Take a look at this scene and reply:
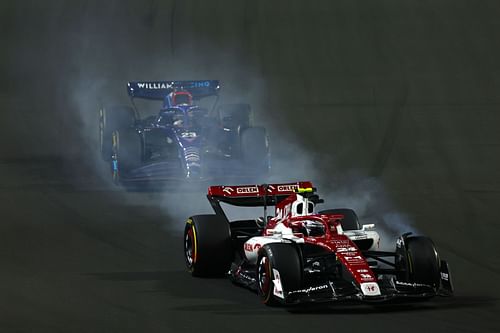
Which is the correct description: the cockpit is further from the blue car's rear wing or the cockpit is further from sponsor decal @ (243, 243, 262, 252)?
the blue car's rear wing

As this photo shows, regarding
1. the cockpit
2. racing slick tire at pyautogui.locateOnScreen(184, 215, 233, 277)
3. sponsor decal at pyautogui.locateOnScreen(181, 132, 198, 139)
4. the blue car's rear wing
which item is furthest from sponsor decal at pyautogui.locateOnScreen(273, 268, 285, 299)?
the blue car's rear wing

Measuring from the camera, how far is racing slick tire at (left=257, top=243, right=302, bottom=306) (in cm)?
1227

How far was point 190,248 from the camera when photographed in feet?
48.8

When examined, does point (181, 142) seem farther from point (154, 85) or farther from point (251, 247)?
point (251, 247)

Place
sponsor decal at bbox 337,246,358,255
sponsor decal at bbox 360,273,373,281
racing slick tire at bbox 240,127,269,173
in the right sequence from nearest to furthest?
sponsor decal at bbox 360,273,373,281, sponsor decal at bbox 337,246,358,255, racing slick tire at bbox 240,127,269,173

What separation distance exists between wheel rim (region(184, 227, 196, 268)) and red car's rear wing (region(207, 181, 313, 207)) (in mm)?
736

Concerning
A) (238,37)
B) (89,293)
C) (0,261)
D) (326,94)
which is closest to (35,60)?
(238,37)

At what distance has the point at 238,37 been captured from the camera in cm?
3544

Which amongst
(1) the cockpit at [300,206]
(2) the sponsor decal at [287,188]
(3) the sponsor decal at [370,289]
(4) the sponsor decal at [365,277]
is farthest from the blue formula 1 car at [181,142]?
(3) the sponsor decal at [370,289]

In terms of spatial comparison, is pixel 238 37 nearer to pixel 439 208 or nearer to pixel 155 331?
pixel 439 208

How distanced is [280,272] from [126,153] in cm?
1029

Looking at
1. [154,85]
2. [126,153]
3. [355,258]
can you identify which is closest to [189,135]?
[126,153]

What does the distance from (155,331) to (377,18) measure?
25.8 metres

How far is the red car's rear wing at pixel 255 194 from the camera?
15344 mm
